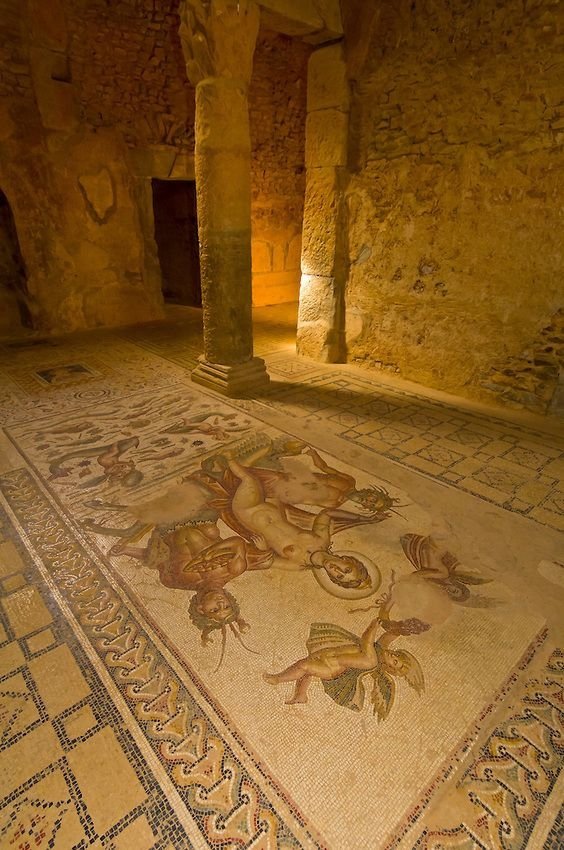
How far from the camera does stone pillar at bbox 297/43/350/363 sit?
16.3 feet

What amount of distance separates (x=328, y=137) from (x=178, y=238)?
15.8 ft

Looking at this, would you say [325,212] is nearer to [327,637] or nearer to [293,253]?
[293,253]

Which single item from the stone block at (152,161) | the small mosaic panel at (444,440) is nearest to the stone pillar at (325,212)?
the small mosaic panel at (444,440)

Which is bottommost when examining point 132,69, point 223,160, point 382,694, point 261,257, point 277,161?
point 382,694

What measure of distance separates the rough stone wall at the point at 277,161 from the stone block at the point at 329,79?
10.9 feet

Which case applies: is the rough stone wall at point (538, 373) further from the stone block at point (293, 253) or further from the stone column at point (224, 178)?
the stone block at point (293, 253)

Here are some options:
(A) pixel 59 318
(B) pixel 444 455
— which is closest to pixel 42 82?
(A) pixel 59 318

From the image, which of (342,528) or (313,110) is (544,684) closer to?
(342,528)

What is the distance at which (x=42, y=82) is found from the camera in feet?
19.7

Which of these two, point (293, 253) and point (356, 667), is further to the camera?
point (293, 253)

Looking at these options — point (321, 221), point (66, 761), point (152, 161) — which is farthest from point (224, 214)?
point (66, 761)

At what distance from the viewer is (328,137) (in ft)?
16.7

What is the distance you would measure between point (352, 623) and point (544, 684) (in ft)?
2.53

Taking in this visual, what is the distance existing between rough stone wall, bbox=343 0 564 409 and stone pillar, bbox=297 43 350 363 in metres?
0.15
